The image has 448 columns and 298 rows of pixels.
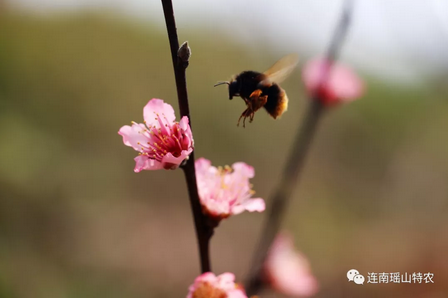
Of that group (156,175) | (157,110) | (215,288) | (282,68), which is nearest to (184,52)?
(157,110)

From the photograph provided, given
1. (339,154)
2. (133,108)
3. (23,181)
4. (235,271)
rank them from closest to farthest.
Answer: (23,181) < (235,271) < (133,108) < (339,154)

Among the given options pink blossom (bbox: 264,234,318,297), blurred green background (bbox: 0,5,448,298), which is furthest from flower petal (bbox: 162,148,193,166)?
blurred green background (bbox: 0,5,448,298)

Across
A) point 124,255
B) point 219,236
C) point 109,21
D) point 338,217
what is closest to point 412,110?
point 338,217

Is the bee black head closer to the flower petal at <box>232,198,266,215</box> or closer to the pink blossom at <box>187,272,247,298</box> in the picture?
the flower petal at <box>232,198,266,215</box>

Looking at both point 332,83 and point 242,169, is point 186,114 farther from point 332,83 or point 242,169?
point 332,83

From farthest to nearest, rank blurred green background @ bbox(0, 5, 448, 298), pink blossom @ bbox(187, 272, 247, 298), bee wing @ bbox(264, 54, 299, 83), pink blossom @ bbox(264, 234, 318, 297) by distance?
blurred green background @ bbox(0, 5, 448, 298)
pink blossom @ bbox(264, 234, 318, 297)
bee wing @ bbox(264, 54, 299, 83)
pink blossom @ bbox(187, 272, 247, 298)

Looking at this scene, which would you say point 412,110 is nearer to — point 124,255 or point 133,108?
point 133,108
